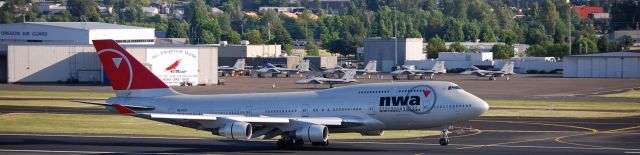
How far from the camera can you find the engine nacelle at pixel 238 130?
61125 mm

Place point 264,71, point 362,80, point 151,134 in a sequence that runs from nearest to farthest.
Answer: point 151,134, point 362,80, point 264,71

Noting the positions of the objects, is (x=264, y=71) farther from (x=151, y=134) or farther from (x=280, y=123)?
(x=280, y=123)

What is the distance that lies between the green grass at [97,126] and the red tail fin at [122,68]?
6.94 metres

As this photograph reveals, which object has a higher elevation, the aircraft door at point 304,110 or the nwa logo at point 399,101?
the nwa logo at point 399,101

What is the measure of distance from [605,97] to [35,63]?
6398cm

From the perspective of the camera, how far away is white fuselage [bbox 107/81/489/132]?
62781mm

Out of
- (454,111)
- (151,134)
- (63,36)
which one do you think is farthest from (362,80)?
(454,111)

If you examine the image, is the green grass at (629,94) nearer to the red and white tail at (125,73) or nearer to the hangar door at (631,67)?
the hangar door at (631,67)

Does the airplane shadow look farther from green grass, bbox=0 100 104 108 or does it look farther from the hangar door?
the hangar door

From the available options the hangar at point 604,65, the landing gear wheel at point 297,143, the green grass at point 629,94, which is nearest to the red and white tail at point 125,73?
the landing gear wheel at point 297,143

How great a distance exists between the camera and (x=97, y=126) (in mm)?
80625

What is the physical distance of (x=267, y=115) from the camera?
6612 cm

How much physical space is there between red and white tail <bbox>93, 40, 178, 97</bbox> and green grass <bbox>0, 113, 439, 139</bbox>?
260 inches

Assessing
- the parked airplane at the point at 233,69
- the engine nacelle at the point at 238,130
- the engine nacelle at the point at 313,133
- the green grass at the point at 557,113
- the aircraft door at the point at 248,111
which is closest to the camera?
the engine nacelle at the point at 238,130
